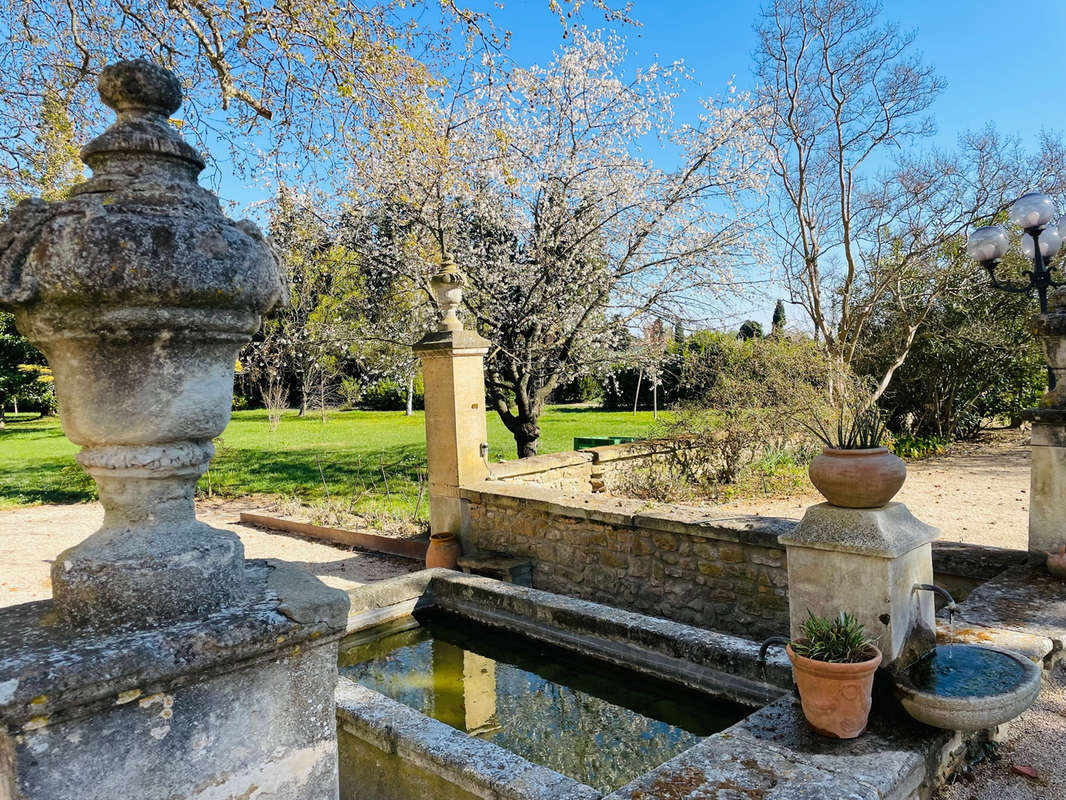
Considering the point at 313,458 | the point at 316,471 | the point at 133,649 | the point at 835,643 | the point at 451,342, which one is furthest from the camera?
the point at 313,458

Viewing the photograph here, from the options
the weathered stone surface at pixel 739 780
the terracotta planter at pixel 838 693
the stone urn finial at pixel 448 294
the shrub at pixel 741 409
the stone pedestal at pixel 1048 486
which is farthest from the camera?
the shrub at pixel 741 409

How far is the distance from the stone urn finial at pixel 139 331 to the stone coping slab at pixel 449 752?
170cm

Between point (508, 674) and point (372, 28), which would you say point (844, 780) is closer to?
point (508, 674)

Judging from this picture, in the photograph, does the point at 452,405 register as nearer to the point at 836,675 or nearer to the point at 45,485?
the point at 836,675

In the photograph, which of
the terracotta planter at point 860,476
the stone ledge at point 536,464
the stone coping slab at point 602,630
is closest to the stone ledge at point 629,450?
the stone ledge at point 536,464

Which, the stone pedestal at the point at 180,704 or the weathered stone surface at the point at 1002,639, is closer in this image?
the stone pedestal at the point at 180,704

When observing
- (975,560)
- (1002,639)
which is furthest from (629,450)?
(1002,639)

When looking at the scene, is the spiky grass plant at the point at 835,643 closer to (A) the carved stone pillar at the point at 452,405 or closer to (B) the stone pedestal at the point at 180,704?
(B) the stone pedestal at the point at 180,704

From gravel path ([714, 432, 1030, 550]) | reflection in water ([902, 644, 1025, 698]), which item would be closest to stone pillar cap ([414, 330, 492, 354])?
gravel path ([714, 432, 1030, 550])

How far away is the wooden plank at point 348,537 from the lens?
805 cm

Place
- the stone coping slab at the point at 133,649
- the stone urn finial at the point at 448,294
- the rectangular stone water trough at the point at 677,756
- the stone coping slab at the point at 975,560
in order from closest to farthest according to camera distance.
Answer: the stone coping slab at the point at 133,649 < the rectangular stone water trough at the point at 677,756 < the stone coping slab at the point at 975,560 < the stone urn finial at the point at 448,294

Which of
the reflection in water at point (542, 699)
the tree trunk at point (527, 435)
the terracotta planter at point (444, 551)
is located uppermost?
the tree trunk at point (527, 435)

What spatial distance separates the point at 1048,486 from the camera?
15.5 feet

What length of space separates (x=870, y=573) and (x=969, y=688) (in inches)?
20.9
